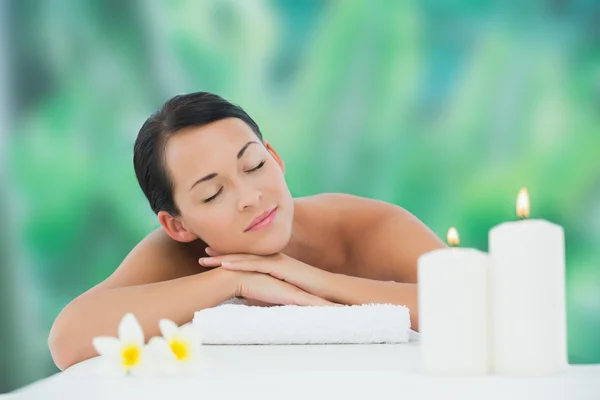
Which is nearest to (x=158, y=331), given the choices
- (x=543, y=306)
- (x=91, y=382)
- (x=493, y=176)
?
(x=91, y=382)

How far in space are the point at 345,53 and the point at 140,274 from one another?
181cm

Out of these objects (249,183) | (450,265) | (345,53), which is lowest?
(450,265)

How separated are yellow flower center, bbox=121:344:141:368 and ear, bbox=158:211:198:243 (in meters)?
1.10

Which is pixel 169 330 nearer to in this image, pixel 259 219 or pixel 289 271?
pixel 289 271

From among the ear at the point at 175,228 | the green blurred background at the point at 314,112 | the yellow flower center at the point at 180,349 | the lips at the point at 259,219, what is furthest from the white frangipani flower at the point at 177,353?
the green blurred background at the point at 314,112

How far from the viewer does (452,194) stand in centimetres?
364

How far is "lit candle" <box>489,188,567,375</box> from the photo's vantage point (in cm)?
96

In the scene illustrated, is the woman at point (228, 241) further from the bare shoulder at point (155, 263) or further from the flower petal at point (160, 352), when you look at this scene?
the flower petal at point (160, 352)

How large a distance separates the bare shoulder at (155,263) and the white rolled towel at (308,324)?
0.48 metres

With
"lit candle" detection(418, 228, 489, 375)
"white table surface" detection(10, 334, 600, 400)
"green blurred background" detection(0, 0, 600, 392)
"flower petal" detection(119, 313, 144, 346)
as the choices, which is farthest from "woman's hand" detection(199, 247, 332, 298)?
"green blurred background" detection(0, 0, 600, 392)

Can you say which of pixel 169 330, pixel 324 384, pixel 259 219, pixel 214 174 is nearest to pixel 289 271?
pixel 259 219

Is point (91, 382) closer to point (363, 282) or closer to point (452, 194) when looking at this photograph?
point (363, 282)

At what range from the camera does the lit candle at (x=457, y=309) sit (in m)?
0.97

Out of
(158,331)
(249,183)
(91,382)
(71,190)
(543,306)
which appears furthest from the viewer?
(71,190)
